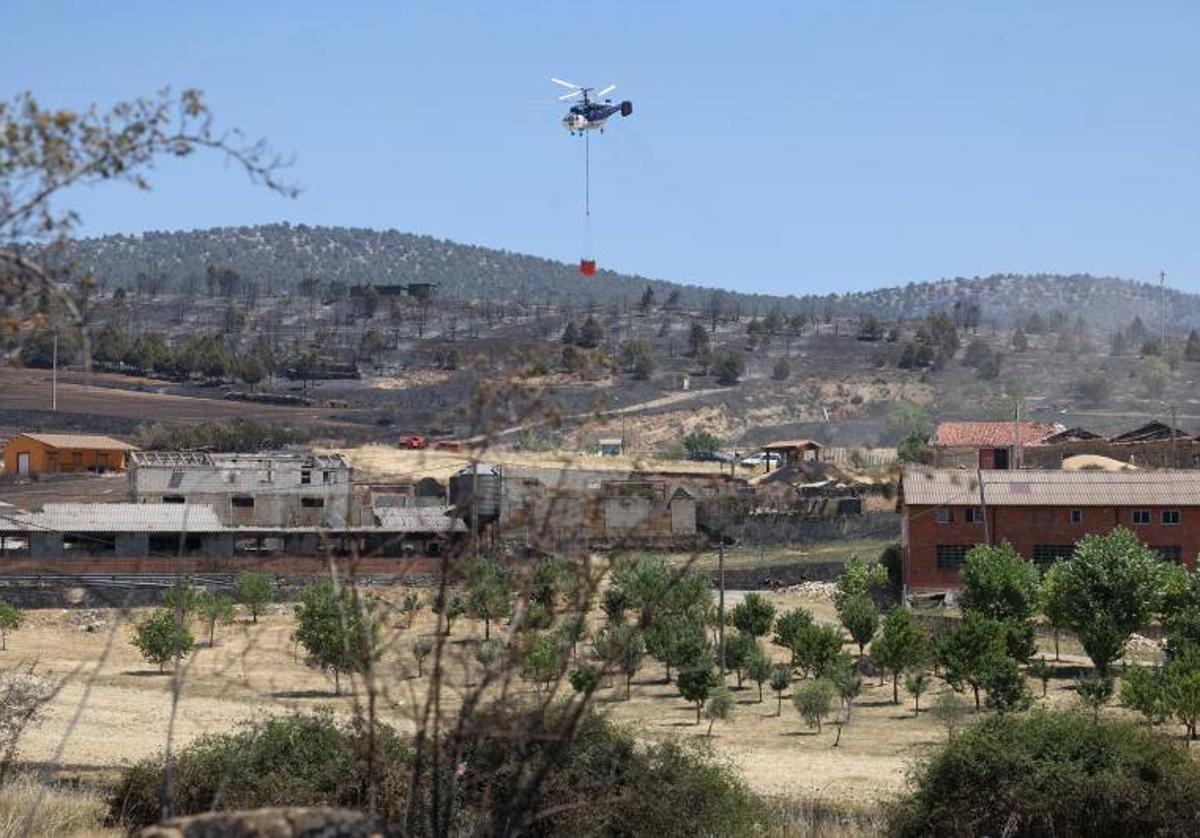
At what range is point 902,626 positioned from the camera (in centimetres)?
4647

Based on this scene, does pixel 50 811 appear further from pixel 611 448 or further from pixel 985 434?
pixel 611 448

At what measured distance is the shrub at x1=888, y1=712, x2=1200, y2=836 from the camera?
2519 cm

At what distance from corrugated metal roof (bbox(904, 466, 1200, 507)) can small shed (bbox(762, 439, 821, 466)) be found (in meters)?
31.7

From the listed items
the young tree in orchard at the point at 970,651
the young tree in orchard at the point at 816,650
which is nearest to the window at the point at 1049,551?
the young tree in orchard at the point at 816,650

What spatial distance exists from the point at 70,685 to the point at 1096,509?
33.7 m

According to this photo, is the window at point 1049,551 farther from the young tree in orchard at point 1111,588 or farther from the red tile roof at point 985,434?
the red tile roof at point 985,434

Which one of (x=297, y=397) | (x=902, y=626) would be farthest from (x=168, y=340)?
(x=902, y=626)

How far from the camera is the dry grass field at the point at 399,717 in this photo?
108 ft

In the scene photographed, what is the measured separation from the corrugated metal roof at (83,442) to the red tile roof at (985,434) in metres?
40.1

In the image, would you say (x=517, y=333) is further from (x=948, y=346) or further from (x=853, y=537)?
(x=853, y=537)

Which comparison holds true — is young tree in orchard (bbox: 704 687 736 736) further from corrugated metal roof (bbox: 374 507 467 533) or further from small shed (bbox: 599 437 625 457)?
small shed (bbox: 599 437 625 457)

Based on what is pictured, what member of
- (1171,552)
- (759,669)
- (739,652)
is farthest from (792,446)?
(759,669)

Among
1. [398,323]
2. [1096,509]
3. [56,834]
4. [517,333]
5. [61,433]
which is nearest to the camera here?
[56,834]

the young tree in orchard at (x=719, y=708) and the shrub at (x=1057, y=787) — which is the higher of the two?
the shrub at (x=1057, y=787)
